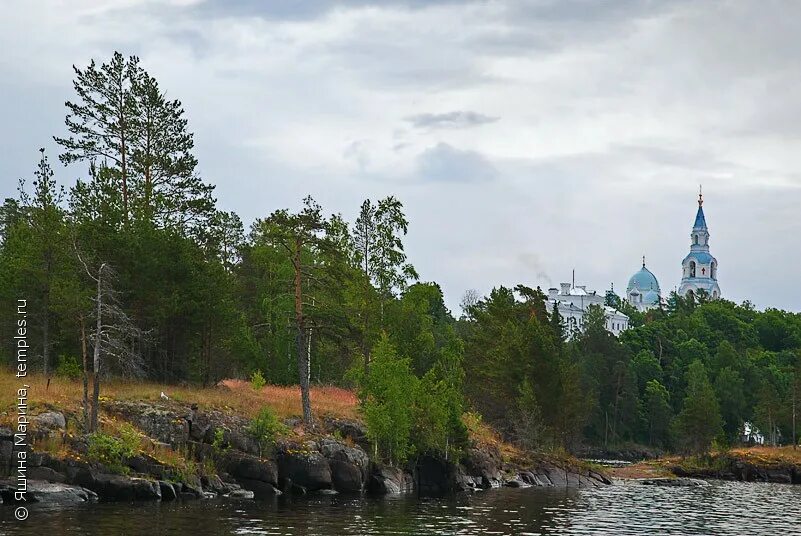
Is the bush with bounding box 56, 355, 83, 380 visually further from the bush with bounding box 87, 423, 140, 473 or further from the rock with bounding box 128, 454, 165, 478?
the rock with bounding box 128, 454, 165, 478

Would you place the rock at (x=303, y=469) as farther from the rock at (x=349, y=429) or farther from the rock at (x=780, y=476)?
the rock at (x=780, y=476)

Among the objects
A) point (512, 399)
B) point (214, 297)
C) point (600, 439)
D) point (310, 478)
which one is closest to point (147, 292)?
point (214, 297)

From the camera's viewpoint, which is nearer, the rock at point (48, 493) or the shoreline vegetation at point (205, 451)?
the rock at point (48, 493)

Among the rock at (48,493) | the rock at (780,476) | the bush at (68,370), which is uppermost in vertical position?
the bush at (68,370)

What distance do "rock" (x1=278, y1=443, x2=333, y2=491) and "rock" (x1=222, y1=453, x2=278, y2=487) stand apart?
1.40 metres

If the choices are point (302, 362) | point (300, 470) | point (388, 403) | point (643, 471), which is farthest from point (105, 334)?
point (643, 471)

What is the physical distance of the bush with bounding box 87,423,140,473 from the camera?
4406 cm

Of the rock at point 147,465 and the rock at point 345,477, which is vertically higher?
the rock at point 147,465

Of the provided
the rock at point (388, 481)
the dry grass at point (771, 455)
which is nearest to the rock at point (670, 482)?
the dry grass at point (771, 455)

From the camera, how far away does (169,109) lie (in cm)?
6562

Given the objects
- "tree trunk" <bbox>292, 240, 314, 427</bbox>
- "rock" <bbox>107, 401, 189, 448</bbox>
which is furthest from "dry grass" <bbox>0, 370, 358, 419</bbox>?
"rock" <bbox>107, 401, 189, 448</bbox>

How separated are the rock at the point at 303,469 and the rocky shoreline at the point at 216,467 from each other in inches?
2.0

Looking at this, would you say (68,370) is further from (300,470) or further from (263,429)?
(300,470)

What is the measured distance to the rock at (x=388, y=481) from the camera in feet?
→ 180
